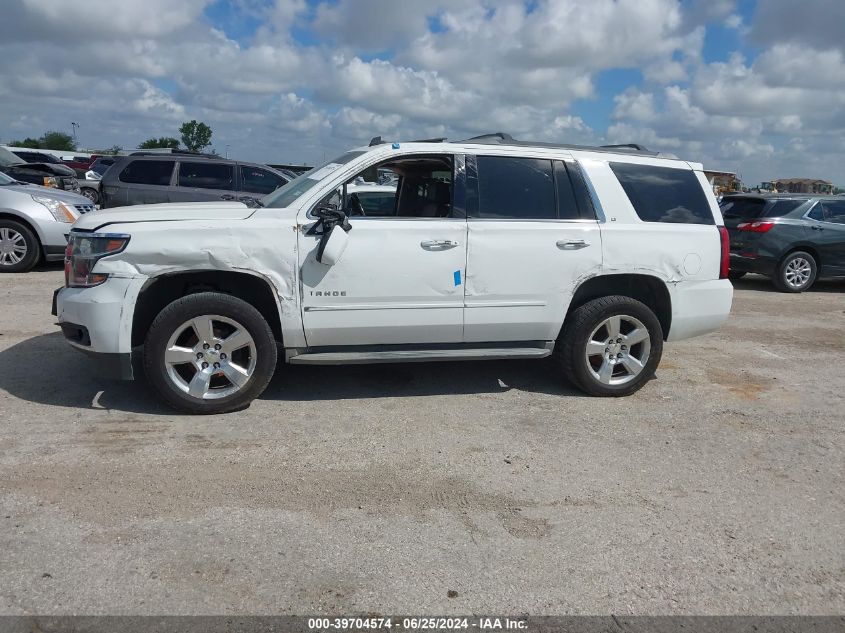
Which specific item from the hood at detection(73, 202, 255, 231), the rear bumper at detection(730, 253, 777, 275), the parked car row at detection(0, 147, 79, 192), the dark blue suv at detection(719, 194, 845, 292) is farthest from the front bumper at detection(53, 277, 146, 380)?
the parked car row at detection(0, 147, 79, 192)

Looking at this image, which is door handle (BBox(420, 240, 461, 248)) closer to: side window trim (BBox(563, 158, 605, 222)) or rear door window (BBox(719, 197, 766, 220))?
side window trim (BBox(563, 158, 605, 222))

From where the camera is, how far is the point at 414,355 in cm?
496

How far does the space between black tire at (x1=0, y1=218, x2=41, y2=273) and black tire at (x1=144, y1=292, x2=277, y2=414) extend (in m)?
6.70

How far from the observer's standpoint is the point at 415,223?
4.86 m

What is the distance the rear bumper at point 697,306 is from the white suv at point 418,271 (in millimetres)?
16

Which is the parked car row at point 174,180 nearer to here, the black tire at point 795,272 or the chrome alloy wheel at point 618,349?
the chrome alloy wheel at point 618,349

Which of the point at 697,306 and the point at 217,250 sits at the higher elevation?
the point at 217,250

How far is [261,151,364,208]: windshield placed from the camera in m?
4.88

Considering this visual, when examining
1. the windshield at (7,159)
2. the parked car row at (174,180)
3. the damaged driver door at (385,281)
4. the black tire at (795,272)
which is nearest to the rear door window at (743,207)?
the black tire at (795,272)

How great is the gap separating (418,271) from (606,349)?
166 centimetres

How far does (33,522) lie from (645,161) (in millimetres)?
4781

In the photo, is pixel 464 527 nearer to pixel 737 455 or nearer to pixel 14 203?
pixel 737 455

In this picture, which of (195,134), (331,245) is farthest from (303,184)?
(195,134)

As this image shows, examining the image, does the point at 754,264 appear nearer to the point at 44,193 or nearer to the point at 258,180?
the point at 258,180
